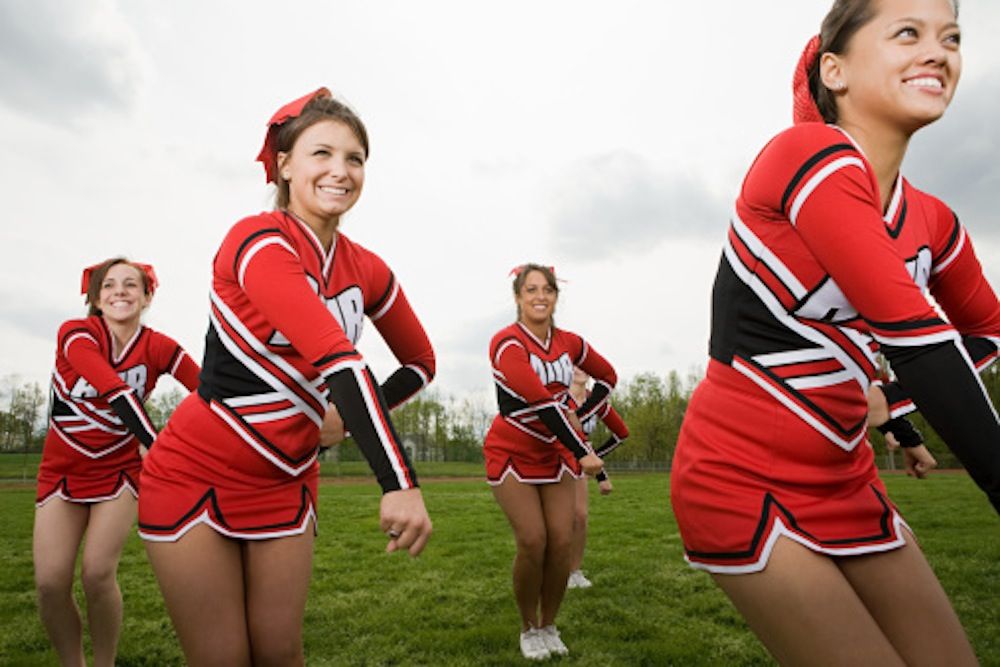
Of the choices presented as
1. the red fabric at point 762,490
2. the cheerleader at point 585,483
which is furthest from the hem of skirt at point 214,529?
→ the cheerleader at point 585,483

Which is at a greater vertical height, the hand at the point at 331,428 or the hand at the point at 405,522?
the hand at the point at 331,428

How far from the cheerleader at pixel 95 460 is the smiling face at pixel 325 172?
2.40 metres

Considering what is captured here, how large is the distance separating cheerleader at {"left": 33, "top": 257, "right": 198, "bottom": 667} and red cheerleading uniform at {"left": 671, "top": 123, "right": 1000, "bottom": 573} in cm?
390

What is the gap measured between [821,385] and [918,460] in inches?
39.9

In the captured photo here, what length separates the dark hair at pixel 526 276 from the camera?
639 centimetres

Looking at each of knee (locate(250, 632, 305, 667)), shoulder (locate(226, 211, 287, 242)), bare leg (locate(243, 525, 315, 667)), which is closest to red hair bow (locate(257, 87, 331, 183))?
shoulder (locate(226, 211, 287, 242))

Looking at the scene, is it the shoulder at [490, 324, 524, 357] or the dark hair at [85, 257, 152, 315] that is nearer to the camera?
the dark hair at [85, 257, 152, 315]

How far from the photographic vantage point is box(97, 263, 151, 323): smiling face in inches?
194

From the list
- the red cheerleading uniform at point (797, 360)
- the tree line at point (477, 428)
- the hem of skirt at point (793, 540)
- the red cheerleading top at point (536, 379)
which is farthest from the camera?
the tree line at point (477, 428)

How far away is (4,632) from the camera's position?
6.84 metres

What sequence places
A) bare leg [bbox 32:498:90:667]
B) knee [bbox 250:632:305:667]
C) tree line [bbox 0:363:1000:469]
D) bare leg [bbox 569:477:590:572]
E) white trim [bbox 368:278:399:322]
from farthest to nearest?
tree line [bbox 0:363:1000:469] → bare leg [bbox 569:477:590:572] → bare leg [bbox 32:498:90:667] → white trim [bbox 368:278:399:322] → knee [bbox 250:632:305:667]

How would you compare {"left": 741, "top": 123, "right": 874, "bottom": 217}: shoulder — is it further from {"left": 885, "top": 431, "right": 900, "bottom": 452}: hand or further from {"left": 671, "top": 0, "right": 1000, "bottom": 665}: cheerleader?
{"left": 885, "top": 431, "right": 900, "bottom": 452}: hand

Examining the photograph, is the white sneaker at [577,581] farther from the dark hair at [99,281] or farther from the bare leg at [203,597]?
the bare leg at [203,597]

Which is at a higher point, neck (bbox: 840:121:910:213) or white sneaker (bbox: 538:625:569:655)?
neck (bbox: 840:121:910:213)
